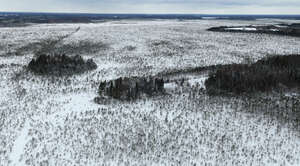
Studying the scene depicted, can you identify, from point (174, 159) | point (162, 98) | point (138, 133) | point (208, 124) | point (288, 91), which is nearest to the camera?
point (174, 159)

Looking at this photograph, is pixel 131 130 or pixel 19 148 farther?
pixel 131 130

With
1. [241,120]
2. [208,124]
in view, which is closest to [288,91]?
[241,120]

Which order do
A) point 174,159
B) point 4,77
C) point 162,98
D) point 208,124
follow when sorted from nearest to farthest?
point 174,159 → point 208,124 → point 162,98 → point 4,77

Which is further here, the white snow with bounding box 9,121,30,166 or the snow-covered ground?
the snow-covered ground

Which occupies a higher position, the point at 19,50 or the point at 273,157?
the point at 19,50

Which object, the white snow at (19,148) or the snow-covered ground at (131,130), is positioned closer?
the white snow at (19,148)

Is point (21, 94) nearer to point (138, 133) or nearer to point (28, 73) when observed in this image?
point (28, 73)

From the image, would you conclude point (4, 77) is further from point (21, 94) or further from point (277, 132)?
point (277, 132)

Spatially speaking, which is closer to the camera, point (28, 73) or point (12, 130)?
point (12, 130)

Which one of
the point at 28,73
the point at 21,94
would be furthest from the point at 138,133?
the point at 28,73
